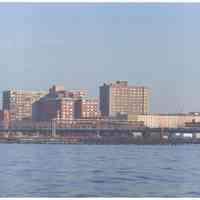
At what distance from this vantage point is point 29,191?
29.8 feet

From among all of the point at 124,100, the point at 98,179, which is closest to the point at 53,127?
the point at 124,100

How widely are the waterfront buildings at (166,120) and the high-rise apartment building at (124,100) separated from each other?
17.8 inches

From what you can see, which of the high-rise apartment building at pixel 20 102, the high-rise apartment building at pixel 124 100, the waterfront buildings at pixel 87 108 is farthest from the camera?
the waterfront buildings at pixel 87 108

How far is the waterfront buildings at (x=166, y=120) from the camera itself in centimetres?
3080

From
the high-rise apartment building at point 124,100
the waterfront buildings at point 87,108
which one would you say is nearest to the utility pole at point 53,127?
the waterfront buildings at point 87,108

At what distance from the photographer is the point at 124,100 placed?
3059cm

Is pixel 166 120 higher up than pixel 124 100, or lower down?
lower down

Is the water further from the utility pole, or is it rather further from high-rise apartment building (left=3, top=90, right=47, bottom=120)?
the utility pole

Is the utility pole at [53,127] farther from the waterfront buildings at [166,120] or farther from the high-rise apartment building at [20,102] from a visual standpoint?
the waterfront buildings at [166,120]

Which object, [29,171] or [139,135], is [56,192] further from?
[139,135]

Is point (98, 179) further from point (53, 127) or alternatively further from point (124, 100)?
point (53, 127)

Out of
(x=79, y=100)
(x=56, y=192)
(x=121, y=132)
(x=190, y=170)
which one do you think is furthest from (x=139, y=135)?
(x=56, y=192)

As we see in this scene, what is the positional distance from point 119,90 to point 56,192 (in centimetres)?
1874

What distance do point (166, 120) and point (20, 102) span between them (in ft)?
19.9
